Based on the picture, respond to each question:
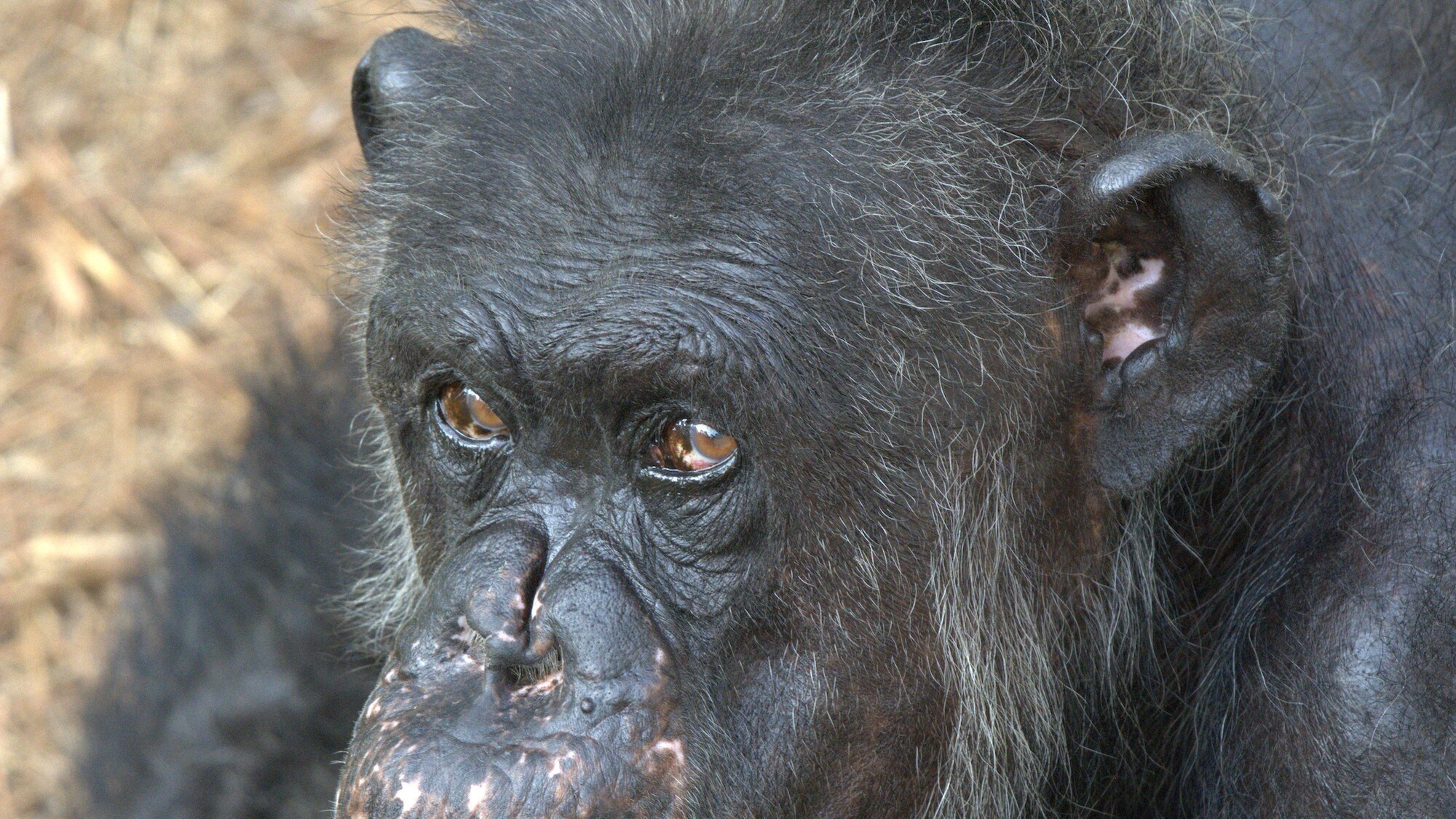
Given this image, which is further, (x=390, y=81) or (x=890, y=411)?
(x=390, y=81)

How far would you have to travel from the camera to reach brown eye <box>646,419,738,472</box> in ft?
10.6

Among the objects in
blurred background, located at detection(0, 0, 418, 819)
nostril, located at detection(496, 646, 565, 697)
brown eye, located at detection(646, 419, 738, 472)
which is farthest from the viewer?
blurred background, located at detection(0, 0, 418, 819)

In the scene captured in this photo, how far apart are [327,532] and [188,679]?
2.21 feet

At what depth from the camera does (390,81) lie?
13.0 feet

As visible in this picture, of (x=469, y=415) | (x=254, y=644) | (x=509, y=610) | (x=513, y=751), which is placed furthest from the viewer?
(x=254, y=644)

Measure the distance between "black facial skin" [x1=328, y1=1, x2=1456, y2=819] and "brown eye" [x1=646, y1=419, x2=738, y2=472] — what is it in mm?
26

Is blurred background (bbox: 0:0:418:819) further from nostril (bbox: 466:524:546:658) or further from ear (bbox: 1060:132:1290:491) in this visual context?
ear (bbox: 1060:132:1290:491)

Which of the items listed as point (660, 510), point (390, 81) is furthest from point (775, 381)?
point (390, 81)

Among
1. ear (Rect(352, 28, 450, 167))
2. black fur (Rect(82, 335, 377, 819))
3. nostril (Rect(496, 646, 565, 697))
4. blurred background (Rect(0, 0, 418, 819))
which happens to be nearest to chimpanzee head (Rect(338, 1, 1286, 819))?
nostril (Rect(496, 646, 565, 697))

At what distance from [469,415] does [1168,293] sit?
1.46 meters

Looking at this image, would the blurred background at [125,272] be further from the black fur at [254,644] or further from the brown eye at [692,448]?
the brown eye at [692,448]

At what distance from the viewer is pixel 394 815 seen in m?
3.04

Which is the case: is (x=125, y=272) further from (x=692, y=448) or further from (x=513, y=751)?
(x=513, y=751)

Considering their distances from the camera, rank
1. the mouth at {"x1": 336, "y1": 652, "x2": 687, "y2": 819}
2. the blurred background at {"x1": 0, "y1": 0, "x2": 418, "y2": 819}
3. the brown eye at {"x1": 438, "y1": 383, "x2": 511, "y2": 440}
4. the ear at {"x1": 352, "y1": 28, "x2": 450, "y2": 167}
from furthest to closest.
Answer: the blurred background at {"x1": 0, "y1": 0, "x2": 418, "y2": 819} < the ear at {"x1": 352, "y1": 28, "x2": 450, "y2": 167} < the brown eye at {"x1": 438, "y1": 383, "x2": 511, "y2": 440} < the mouth at {"x1": 336, "y1": 652, "x2": 687, "y2": 819}
